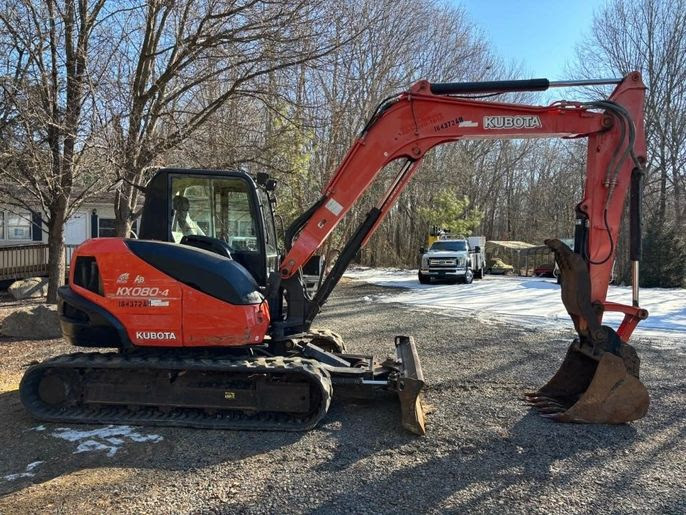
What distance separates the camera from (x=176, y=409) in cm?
490

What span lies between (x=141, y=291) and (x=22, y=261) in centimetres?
1417

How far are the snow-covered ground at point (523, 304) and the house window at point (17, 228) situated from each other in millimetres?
13990

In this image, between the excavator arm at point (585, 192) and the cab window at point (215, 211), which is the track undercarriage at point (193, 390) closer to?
the excavator arm at point (585, 192)

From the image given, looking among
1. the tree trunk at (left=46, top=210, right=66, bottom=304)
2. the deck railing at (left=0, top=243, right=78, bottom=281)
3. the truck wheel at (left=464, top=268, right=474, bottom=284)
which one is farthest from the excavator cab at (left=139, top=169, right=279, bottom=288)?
the truck wheel at (left=464, top=268, right=474, bottom=284)

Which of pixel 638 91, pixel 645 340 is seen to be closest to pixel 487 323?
pixel 645 340

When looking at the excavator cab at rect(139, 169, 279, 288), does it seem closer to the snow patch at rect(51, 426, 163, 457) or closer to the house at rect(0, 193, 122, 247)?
the snow patch at rect(51, 426, 163, 457)

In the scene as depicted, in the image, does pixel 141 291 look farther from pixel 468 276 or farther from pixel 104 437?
pixel 468 276

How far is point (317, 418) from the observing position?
4.62 metres

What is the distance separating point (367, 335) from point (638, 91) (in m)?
6.05

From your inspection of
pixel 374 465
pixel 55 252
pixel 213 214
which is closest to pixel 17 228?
pixel 55 252

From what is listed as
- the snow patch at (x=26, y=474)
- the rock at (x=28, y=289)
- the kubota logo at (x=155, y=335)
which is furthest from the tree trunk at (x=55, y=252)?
the snow patch at (x=26, y=474)

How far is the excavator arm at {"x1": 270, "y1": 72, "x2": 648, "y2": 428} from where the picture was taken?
4871 millimetres

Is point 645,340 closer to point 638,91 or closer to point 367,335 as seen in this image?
point 367,335

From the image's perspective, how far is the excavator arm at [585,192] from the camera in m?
4.87
